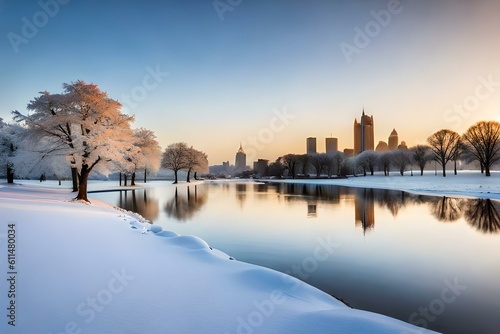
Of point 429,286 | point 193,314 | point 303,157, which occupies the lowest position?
point 429,286

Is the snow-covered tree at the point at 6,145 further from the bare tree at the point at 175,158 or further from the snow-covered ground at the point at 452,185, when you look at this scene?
the snow-covered ground at the point at 452,185

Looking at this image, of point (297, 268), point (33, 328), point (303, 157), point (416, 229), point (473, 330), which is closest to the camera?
point (33, 328)

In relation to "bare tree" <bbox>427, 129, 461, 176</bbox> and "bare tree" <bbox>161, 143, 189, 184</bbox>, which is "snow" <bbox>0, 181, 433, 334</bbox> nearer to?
"bare tree" <bbox>161, 143, 189, 184</bbox>

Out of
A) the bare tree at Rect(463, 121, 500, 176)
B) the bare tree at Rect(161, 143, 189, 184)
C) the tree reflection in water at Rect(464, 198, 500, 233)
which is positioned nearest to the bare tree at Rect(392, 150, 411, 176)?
the bare tree at Rect(463, 121, 500, 176)

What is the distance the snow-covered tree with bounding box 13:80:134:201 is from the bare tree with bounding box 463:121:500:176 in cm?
7793

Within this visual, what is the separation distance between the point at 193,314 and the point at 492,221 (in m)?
20.5

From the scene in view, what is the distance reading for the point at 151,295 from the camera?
206 inches

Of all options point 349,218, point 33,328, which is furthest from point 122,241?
point 349,218

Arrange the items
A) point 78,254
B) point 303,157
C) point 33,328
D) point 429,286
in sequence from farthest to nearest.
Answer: point 303,157, point 429,286, point 78,254, point 33,328

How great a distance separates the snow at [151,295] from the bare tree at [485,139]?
259ft

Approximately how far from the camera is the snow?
415 centimetres

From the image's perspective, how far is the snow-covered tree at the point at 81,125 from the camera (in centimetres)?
2295

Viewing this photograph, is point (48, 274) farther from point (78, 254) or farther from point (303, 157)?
point (303, 157)

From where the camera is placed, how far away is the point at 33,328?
3873 millimetres
